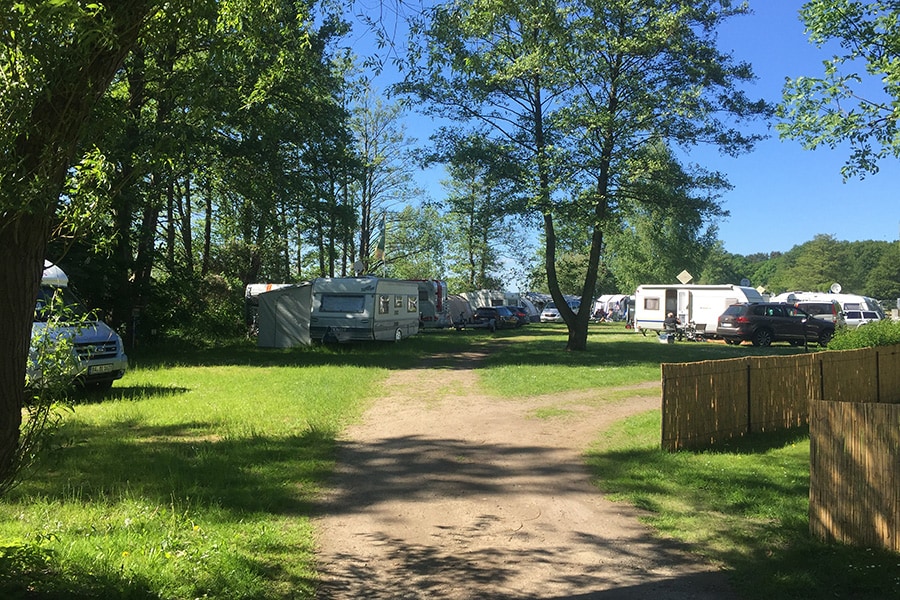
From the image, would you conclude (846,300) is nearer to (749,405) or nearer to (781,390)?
(781,390)

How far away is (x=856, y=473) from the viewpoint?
5281 mm

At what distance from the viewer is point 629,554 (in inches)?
201

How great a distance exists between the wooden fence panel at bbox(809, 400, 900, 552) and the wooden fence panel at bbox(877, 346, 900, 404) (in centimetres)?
806

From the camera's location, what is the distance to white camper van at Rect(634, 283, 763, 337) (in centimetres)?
3125

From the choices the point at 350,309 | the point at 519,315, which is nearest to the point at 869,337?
the point at 350,309

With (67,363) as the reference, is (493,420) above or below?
below

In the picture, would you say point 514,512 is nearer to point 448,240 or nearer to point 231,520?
point 231,520

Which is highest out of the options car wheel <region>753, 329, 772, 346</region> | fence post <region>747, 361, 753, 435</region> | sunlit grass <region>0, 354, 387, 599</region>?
car wheel <region>753, 329, 772, 346</region>

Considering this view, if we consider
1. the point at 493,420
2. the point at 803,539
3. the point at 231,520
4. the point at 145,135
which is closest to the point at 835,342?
the point at 493,420

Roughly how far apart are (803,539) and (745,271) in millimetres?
165571

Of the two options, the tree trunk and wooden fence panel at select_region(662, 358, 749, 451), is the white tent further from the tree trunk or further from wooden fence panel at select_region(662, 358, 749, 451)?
the tree trunk

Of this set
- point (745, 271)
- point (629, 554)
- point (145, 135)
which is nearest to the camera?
point (629, 554)

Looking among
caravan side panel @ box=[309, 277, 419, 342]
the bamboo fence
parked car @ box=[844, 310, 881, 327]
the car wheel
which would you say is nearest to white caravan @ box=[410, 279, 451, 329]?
caravan side panel @ box=[309, 277, 419, 342]

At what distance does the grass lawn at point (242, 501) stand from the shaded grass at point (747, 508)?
0.02 meters
